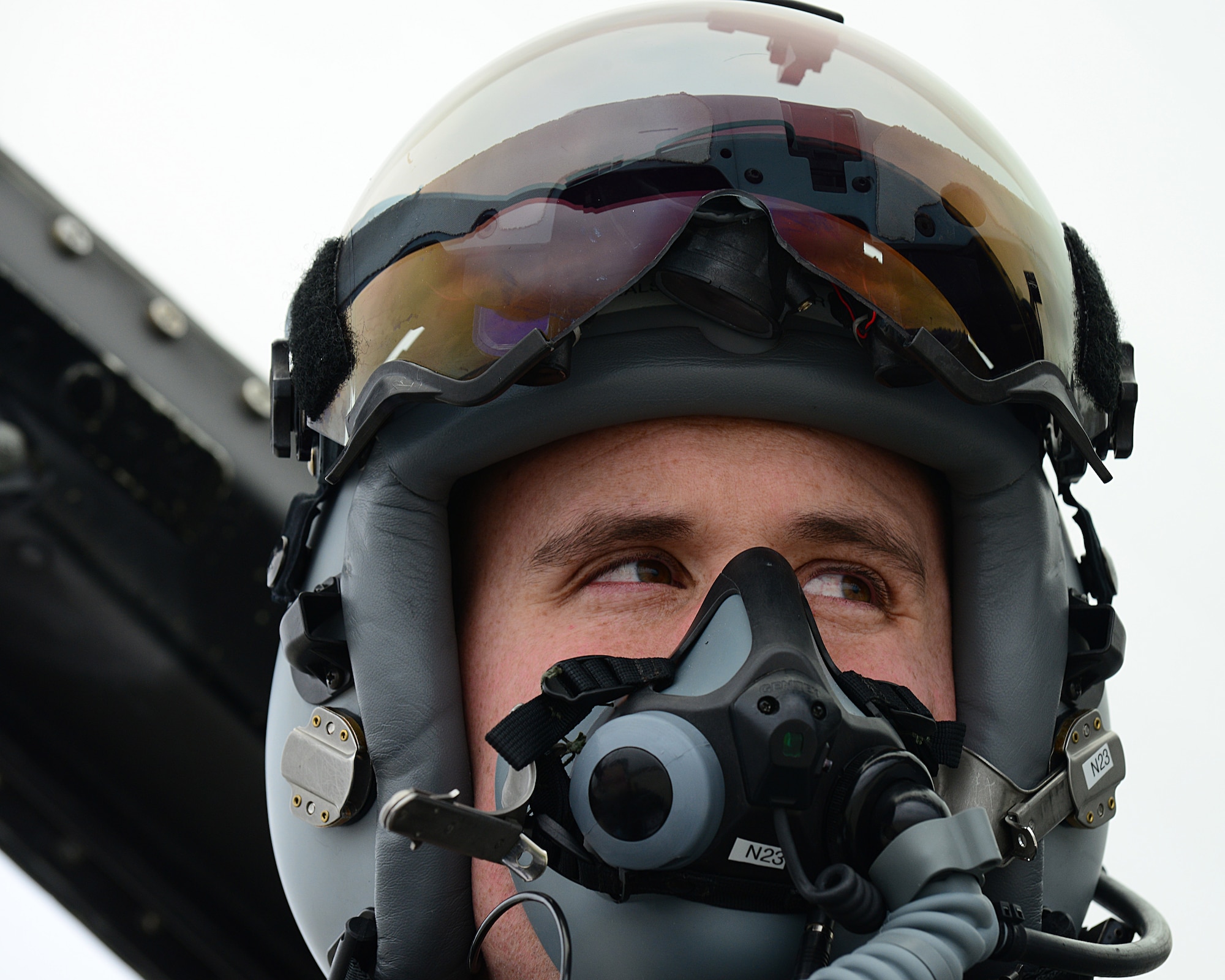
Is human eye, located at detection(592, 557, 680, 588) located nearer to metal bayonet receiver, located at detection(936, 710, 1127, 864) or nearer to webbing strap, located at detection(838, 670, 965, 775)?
webbing strap, located at detection(838, 670, 965, 775)

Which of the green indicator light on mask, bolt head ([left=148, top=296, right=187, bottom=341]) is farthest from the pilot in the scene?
bolt head ([left=148, top=296, right=187, bottom=341])

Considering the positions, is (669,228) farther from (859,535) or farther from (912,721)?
(912,721)

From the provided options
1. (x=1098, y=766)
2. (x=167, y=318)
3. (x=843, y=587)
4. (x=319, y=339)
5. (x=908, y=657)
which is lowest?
(x=1098, y=766)

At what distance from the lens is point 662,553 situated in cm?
138

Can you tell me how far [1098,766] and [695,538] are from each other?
0.62 metres

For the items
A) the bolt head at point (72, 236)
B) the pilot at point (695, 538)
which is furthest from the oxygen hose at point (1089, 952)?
the bolt head at point (72, 236)

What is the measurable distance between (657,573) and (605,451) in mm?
152

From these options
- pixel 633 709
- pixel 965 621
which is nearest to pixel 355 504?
pixel 633 709

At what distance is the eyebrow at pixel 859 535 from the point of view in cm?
138

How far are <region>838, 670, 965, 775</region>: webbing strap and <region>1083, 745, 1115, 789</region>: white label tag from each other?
Answer: 0.23 m

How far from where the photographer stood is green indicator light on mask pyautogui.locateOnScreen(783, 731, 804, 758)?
3.76 ft

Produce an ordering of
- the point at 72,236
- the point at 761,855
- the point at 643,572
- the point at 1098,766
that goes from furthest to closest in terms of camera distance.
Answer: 1. the point at 72,236
2. the point at 1098,766
3. the point at 643,572
4. the point at 761,855

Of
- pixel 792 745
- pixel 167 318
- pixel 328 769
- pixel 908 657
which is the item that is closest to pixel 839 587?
pixel 908 657

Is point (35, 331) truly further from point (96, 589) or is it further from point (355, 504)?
point (355, 504)
